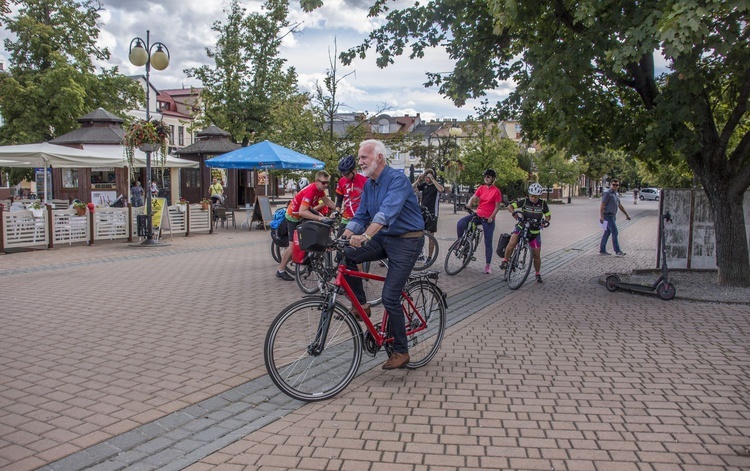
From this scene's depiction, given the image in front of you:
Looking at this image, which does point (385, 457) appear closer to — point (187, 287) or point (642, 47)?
point (642, 47)

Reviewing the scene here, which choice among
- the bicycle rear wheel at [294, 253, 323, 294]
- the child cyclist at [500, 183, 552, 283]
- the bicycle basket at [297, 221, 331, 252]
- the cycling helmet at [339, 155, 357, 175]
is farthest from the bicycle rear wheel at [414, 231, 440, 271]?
the bicycle basket at [297, 221, 331, 252]

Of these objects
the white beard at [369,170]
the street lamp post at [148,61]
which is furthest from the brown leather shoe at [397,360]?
the street lamp post at [148,61]

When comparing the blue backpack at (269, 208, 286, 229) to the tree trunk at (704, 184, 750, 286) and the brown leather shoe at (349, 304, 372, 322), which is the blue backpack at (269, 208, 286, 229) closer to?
the brown leather shoe at (349, 304, 372, 322)

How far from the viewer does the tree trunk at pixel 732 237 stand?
9.29m

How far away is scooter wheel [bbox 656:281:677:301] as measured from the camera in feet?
28.8

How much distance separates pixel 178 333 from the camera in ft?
20.9

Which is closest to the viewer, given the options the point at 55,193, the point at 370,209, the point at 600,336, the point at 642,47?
the point at 370,209

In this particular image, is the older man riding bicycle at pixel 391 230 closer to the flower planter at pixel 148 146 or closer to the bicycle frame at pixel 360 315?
the bicycle frame at pixel 360 315

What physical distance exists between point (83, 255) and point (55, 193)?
47.6 ft

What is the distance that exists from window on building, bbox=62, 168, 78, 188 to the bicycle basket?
24248 millimetres

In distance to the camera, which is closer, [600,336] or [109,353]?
[109,353]

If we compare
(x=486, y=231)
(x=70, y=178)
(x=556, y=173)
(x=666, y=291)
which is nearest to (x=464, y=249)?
(x=486, y=231)

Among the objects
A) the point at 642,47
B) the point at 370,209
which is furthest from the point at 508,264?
the point at 370,209

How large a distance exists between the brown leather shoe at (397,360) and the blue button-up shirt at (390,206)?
3.36 ft
